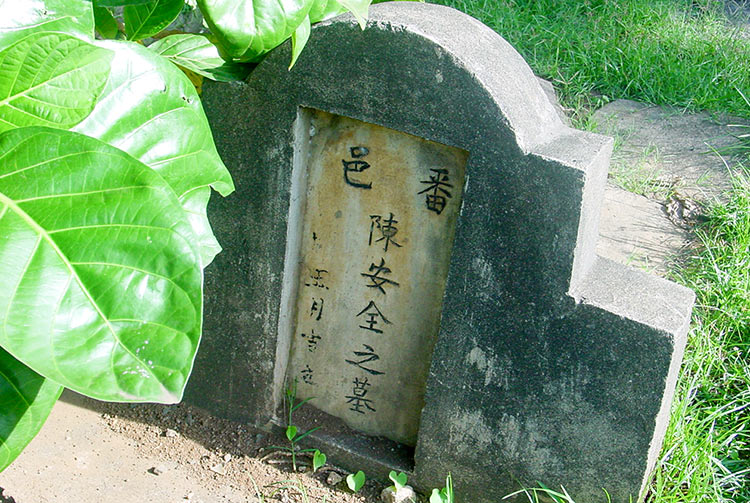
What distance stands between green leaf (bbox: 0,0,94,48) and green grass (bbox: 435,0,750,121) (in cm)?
359

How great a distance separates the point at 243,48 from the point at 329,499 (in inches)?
61.7

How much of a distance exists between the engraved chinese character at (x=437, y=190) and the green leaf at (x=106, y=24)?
0.98 metres

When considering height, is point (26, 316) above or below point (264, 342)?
above

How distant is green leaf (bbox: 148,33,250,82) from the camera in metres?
2.24

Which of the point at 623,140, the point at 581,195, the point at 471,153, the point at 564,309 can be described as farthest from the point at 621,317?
the point at 623,140

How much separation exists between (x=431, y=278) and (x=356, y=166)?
43cm

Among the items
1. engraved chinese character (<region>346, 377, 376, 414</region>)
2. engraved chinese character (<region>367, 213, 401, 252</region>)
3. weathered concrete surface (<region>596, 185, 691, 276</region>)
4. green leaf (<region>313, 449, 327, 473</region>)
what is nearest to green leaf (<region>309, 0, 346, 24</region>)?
engraved chinese character (<region>367, 213, 401, 252</region>)

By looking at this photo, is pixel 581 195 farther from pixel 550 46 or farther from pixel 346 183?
pixel 550 46

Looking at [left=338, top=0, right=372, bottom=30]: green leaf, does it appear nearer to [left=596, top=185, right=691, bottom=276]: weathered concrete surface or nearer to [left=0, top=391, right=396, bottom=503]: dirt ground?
[left=0, top=391, right=396, bottom=503]: dirt ground

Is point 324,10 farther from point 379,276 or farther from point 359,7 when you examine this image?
point 379,276

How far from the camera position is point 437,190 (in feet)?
8.17

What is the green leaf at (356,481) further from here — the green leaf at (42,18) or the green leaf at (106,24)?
the green leaf at (42,18)

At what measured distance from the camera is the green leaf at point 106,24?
6.86 ft

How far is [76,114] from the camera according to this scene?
57.4 inches
